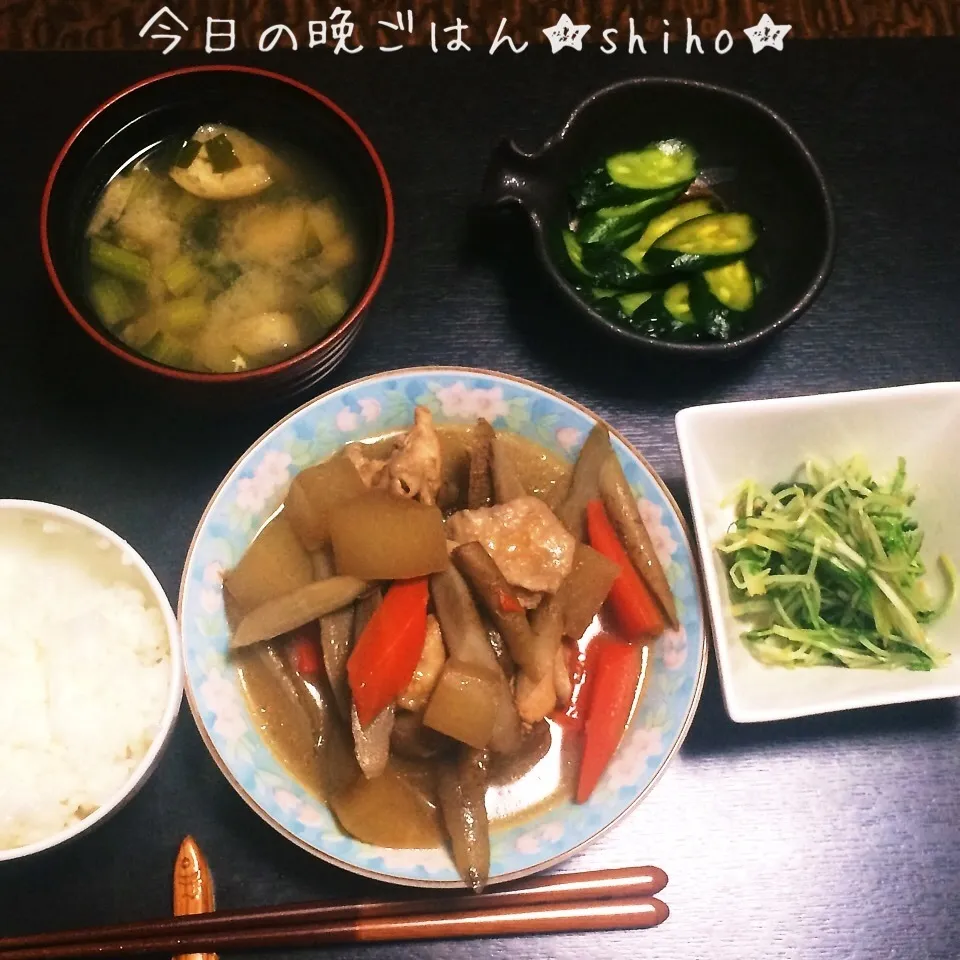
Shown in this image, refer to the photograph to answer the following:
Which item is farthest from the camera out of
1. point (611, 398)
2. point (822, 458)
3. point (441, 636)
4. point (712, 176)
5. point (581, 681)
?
point (712, 176)

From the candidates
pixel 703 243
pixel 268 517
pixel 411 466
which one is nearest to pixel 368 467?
pixel 411 466

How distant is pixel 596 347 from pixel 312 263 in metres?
0.69

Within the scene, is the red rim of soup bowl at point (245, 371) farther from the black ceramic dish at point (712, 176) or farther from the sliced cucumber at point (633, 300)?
A: the sliced cucumber at point (633, 300)

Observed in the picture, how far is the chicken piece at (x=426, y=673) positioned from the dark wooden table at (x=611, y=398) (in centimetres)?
38

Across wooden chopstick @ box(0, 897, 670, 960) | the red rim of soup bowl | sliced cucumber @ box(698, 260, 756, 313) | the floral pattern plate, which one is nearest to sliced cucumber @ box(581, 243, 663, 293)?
sliced cucumber @ box(698, 260, 756, 313)

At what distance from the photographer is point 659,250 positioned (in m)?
1.96

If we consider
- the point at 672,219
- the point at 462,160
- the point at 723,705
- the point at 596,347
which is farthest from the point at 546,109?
the point at 723,705

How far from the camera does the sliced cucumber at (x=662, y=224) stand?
2041mm

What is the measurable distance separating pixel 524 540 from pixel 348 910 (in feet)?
2.53

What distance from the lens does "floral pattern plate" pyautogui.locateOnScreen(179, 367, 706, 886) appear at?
5.07ft

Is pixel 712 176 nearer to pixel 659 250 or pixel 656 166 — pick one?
pixel 656 166

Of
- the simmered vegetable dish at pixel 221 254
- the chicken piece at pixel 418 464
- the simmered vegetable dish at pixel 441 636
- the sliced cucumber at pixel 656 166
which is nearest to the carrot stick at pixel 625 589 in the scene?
the simmered vegetable dish at pixel 441 636

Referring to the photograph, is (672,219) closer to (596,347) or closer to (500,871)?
(596,347)

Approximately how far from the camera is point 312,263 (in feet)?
6.07
